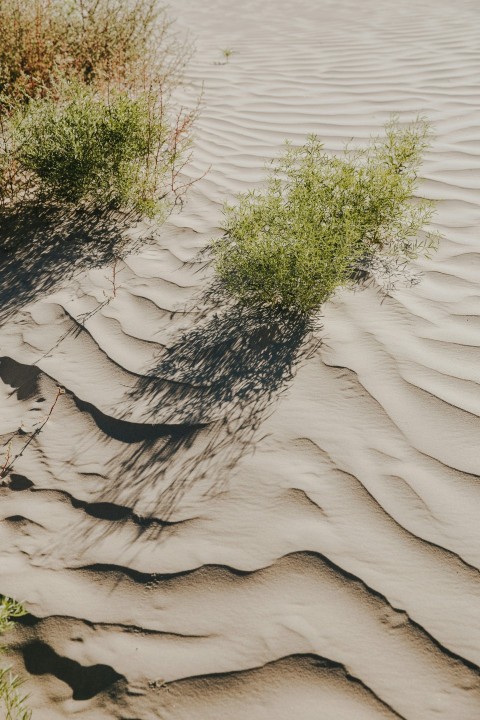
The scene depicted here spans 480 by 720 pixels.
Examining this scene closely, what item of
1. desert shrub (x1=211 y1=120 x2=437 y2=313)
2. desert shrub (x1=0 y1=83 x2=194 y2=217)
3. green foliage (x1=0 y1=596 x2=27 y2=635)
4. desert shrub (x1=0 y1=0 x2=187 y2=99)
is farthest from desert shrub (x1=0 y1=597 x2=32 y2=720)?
desert shrub (x1=0 y1=0 x2=187 y2=99)

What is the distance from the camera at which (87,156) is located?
334cm

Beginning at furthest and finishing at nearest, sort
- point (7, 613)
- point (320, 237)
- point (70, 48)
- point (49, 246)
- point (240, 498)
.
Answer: point (70, 48), point (49, 246), point (320, 237), point (240, 498), point (7, 613)

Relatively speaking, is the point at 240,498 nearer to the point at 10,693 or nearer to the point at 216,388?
the point at 216,388

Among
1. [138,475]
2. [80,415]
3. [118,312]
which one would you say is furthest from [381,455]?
[118,312]

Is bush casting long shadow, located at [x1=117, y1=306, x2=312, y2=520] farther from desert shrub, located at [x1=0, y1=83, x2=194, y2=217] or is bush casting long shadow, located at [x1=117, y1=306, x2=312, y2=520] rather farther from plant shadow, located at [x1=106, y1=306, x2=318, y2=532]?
desert shrub, located at [x1=0, y1=83, x2=194, y2=217]

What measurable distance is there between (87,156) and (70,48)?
2015 millimetres

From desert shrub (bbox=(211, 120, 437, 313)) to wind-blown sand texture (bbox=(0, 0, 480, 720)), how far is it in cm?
16

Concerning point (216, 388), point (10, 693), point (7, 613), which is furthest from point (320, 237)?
point (10, 693)

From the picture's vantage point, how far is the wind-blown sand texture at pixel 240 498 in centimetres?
144

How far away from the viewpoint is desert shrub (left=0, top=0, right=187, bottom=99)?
14.1 feet

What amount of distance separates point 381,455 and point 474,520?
33 centimetres

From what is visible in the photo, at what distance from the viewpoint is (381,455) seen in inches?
75.2

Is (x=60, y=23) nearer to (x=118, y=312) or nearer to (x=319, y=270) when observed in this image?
(x=118, y=312)

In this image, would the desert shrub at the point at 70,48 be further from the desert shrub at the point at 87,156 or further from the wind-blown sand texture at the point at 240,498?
the wind-blown sand texture at the point at 240,498
